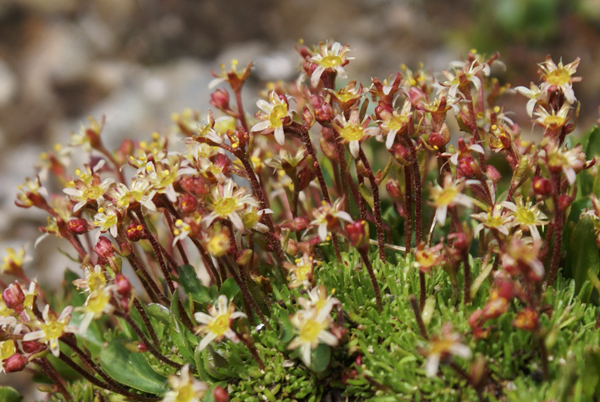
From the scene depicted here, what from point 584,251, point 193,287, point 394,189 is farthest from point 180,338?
point 584,251

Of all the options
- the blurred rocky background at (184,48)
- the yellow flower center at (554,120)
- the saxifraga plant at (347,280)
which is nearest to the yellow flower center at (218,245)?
the saxifraga plant at (347,280)

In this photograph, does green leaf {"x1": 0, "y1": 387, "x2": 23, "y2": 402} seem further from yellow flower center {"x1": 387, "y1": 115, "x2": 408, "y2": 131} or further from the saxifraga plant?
yellow flower center {"x1": 387, "y1": 115, "x2": 408, "y2": 131}

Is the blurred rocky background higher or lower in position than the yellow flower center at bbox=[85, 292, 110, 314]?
higher

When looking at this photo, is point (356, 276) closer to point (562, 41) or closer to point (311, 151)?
point (311, 151)

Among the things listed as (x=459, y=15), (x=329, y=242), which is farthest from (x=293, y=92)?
(x=459, y=15)

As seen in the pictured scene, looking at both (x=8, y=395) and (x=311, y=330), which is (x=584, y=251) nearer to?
(x=311, y=330)

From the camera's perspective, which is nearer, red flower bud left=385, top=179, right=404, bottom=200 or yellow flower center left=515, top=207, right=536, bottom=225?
yellow flower center left=515, top=207, right=536, bottom=225

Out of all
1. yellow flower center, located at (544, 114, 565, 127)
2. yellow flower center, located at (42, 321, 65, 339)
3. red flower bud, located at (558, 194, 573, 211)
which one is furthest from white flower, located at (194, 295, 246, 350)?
yellow flower center, located at (544, 114, 565, 127)
